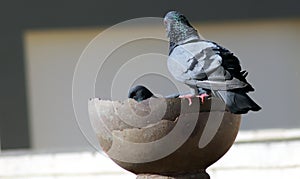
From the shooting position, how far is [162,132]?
1.39 meters

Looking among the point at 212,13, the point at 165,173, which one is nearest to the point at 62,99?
the point at 212,13

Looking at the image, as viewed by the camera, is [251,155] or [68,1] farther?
[68,1]

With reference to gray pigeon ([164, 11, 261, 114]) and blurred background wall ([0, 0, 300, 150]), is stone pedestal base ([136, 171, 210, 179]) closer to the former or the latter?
gray pigeon ([164, 11, 261, 114])

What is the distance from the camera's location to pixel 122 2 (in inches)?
179

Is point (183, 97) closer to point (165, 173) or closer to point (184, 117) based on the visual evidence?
point (184, 117)

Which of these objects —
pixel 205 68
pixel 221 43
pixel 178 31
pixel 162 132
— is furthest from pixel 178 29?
pixel 221 43

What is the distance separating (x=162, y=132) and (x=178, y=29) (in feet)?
0.99

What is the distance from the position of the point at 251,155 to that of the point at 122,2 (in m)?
2.11

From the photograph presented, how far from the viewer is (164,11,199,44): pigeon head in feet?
4.99

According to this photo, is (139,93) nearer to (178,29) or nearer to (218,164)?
(178,29)

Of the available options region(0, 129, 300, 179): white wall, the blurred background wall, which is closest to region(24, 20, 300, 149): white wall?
the blurred background wall

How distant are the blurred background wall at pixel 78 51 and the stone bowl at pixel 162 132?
309cm

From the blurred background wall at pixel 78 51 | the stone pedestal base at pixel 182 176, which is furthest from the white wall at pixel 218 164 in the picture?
the blurred background wall at pixel 78 51

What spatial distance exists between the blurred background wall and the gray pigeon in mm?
2992
